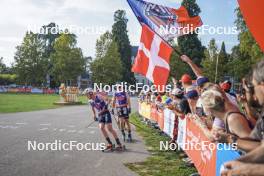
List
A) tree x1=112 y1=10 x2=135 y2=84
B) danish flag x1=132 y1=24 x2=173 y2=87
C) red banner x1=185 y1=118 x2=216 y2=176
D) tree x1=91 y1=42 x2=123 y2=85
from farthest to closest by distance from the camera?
tree x1=112 y1=10 x2=135 y2=84, tree x1=91 y1=42 x2=123 y2=85, danish flag x1=132 y1=24 x2=173 y2=87, red banner x1=185 y1=118 x2=216 y2=176

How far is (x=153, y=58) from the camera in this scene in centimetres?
1248

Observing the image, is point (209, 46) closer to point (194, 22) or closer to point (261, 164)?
point (194, 22)

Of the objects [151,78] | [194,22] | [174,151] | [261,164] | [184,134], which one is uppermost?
[194,22]

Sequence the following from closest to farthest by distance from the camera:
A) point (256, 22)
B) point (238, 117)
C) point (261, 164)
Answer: point (261, 164)
point (238, 117)
point (256, 22)

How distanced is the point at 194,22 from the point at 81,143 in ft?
17.2

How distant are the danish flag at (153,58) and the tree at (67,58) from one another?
65.2 metres

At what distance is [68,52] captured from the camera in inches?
3059

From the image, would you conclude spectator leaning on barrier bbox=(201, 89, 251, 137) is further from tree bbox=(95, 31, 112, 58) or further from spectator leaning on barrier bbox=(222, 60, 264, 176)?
tree bbox=(95, 31, 112, 58)

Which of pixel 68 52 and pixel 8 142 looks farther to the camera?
pixel 68 52

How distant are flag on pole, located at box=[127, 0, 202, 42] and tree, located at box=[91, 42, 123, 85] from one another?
2771 inches

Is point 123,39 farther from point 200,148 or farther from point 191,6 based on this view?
point 200,148

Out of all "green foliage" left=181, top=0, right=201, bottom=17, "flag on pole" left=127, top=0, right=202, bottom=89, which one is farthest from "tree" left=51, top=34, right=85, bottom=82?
"flag on pole" left=127, top=0, right=202, bottom=89

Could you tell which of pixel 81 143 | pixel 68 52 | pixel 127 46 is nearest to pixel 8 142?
pixel 81 143

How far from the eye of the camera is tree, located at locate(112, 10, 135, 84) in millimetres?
97062
